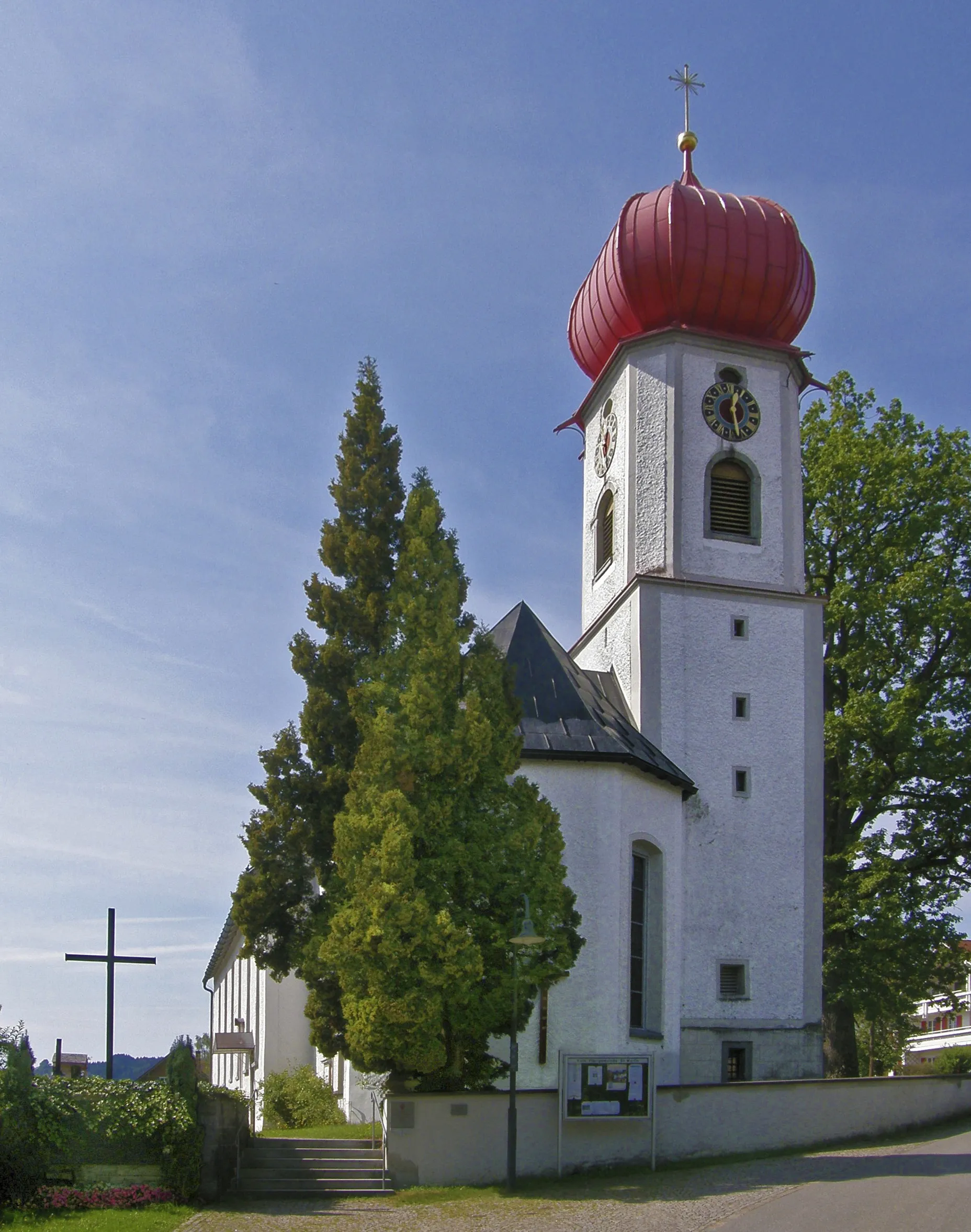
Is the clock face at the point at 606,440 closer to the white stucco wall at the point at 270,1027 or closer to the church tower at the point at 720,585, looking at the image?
the church tower at the point at 720,585

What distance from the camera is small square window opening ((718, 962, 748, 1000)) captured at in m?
23.8

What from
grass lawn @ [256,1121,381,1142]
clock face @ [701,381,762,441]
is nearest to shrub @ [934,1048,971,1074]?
clock face @ [701,381,762,441]

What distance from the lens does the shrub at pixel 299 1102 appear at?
25.4 metres

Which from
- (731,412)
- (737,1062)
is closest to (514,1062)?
(737,1062)

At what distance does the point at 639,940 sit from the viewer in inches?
893

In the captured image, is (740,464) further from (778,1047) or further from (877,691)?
(778,1047)

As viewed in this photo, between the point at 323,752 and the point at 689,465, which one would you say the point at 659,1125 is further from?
the point at 689,465

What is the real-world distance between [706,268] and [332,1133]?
16.5 m

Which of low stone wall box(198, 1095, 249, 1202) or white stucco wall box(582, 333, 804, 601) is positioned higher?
white stucco wall box(582, 333, 804, 601)

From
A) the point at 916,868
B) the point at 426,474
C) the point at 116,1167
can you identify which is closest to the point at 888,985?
the point at 916,868

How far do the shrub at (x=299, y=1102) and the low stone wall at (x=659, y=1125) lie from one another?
814cm

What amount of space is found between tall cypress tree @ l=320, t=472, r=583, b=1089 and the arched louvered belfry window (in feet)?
28.3

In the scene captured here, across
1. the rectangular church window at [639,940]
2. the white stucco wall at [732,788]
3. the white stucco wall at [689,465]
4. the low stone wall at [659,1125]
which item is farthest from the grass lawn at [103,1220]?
the white stucco wall at [689,465]

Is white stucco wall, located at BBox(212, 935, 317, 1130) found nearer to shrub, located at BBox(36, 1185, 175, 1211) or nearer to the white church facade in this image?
the white church facade
